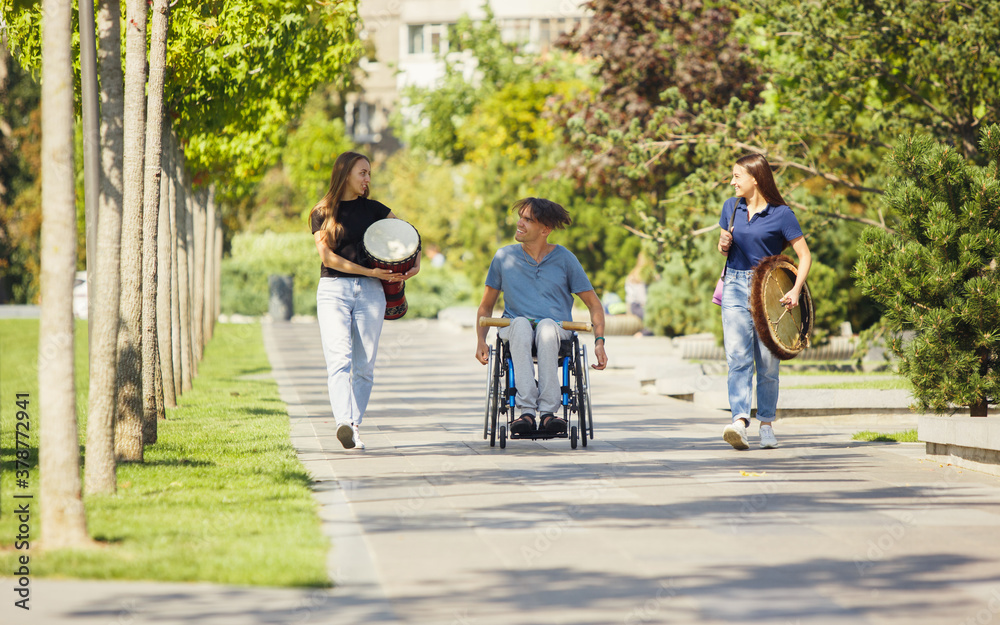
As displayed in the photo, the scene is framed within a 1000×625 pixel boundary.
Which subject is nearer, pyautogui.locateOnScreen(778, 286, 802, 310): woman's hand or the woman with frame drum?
the woman with frame drum

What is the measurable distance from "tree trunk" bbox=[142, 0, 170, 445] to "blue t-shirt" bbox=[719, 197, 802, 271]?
408 cm

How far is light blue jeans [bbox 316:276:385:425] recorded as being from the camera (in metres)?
8.02

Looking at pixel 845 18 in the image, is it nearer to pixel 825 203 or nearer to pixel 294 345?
pixel 825 203

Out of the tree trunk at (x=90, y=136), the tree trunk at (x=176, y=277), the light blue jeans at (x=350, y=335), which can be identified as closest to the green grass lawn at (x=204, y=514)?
the light blue jeans at (x=350, y=335)

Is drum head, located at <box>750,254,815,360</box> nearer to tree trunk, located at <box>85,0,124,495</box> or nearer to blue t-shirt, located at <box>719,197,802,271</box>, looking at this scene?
blue t-shirt, located at <box>719,197,802,271</box>

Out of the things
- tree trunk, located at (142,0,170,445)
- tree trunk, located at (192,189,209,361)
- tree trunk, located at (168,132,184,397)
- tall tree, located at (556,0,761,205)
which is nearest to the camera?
tree trunk, located at (142,0,170,445)

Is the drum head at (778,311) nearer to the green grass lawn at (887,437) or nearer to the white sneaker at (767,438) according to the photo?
the white sneaker at (767,438)

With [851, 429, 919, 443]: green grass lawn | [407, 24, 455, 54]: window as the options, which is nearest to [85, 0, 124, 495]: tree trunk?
[851, 429, 919, 443]: green grass lawn

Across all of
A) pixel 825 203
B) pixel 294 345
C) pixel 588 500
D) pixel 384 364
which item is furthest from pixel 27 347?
pixel 588 500

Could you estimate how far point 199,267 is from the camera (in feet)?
63.5

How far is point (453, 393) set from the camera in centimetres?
1409

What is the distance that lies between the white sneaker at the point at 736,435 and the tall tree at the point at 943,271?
1.18m

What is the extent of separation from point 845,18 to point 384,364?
9246mm

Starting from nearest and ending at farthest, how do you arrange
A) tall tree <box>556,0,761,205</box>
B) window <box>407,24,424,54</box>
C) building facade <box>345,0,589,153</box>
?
Result: tall tree <box>556,0,761,205</box>, building facade <box>345,0,589,153</box>, window <box>407,24,424,54</box>
